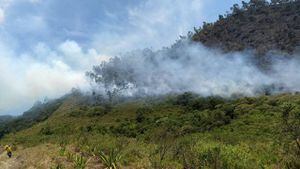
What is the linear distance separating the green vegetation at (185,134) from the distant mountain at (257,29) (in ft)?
122

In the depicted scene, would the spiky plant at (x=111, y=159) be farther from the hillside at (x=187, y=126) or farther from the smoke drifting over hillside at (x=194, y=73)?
the smoke drifting over hillside at (x=194, y=73)

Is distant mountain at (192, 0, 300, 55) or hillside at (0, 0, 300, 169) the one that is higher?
distant mountain at (192, 0, 300, 55)

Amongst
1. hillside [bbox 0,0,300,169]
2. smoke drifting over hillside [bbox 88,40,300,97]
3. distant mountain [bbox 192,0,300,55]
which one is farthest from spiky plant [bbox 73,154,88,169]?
distant mountain [bbox 192,0,300,55]

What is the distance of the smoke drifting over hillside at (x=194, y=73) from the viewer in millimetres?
106062

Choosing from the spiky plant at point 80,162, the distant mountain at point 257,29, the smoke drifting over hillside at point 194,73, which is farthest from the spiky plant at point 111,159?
the distant mountain at point 257,29

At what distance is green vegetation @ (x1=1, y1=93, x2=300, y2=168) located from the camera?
79.9ft

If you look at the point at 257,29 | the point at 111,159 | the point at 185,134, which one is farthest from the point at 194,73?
the point at 111,159

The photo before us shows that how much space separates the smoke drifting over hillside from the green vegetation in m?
11.1

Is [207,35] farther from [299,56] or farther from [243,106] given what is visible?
[243,106]

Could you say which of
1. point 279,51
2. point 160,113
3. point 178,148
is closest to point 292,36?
point 279,51

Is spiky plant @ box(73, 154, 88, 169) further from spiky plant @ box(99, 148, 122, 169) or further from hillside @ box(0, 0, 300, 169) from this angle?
spiky plant @ box(99, 148, 122, 169)

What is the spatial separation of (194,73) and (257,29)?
2688cm

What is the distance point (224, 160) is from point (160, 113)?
2569 inches

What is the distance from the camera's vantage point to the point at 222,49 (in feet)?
447
